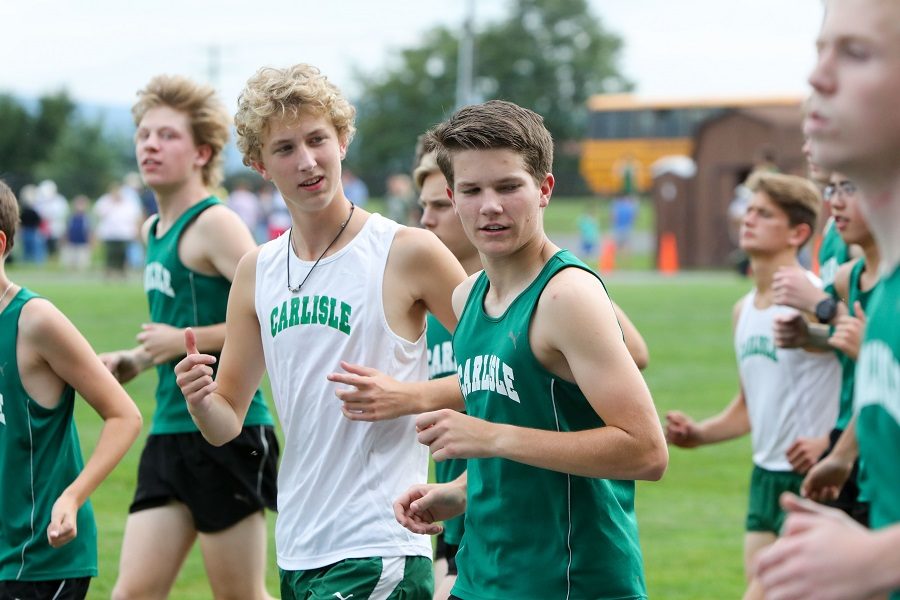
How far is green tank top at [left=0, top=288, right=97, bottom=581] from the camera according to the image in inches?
174

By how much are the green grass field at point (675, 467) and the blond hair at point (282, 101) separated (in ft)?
5.84

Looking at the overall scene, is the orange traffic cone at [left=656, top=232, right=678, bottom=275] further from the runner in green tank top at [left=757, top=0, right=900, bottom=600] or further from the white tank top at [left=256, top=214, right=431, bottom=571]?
the runner in green tank top at [left=757, top=0, right=900, bottom=600]

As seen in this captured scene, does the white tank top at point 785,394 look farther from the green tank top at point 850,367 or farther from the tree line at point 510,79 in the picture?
the tree line at point 510,79

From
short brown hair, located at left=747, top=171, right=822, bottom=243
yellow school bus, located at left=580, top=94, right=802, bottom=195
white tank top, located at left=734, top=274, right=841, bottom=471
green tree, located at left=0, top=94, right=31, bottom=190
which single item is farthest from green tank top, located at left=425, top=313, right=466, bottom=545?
green tree, located at left=0, top=94, right=31, bottom=190

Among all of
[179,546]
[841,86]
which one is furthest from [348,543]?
[841,86]

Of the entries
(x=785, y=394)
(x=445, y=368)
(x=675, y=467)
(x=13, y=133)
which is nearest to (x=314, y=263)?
(x=445, y=368)

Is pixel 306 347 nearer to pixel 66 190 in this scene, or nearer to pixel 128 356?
pixel 128 356

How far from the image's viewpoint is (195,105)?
19.8 feet

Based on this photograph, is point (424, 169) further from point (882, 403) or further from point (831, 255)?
point (882, 403)

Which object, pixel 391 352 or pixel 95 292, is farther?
pixel 95 292

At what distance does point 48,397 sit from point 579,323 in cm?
208

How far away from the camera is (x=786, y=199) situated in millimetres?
6363

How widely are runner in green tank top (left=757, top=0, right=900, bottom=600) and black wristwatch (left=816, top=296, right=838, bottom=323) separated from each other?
3271 mm

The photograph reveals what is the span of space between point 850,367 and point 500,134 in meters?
2.56
